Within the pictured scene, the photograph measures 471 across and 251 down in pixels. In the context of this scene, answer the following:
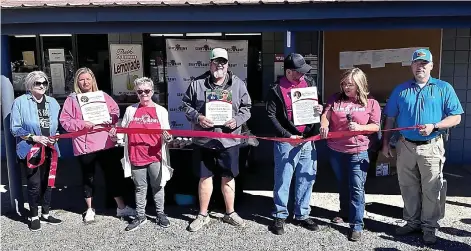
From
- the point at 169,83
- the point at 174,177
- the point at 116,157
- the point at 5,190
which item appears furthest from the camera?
the point at 169,83

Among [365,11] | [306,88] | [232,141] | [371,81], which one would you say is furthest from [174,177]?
[371,81]

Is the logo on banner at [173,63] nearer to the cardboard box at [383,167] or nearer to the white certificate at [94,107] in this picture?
the white certificate at [94,107]

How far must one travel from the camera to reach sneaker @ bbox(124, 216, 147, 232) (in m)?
5.41

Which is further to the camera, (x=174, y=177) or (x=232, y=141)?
(x=174, y=177)

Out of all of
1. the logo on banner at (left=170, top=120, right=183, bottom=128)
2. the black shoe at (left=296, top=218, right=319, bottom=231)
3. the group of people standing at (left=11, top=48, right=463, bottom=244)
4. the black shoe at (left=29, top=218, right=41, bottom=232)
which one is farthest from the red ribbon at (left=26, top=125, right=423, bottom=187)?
the logo on banner at (left=170, top=120, right=183, bottom=128)

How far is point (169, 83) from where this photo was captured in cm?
789

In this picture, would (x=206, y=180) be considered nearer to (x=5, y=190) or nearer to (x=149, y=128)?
(x=149, y=128)

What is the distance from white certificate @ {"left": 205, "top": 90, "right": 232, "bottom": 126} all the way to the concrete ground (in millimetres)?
1247

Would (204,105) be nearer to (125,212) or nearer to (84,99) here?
(84,99)

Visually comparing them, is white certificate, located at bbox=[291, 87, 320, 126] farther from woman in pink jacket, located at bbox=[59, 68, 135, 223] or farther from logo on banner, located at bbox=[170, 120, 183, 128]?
logo on banner, located at bbox=[170, 120, 183, 128]

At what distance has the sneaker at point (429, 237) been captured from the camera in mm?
4898

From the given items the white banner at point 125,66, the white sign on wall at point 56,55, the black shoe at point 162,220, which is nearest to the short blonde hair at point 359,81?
the black shoe at point 162,220

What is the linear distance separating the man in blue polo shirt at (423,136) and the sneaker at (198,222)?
208 centimetres

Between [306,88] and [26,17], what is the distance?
3171 millimetres
